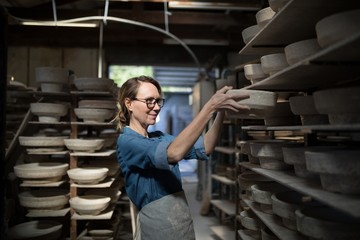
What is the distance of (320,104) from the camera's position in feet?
4.11

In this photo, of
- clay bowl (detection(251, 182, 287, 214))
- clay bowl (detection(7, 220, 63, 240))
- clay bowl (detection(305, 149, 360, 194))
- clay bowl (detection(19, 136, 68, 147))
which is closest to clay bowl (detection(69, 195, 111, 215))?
clay bowl (detection(7, 220, 63, 240))

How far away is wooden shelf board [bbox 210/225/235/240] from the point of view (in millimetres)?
3530

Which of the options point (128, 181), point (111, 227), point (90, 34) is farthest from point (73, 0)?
point (128, 181)

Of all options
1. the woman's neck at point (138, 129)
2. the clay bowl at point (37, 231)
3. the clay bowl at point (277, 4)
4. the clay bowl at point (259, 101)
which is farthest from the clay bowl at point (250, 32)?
the clay bowl at point (37, 231)

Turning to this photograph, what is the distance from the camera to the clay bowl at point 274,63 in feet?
5.22

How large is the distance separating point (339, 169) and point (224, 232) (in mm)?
2801

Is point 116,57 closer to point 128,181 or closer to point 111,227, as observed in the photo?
point 111,227

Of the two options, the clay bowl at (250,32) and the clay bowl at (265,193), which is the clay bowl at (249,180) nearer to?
the clay bowl at (265,193)

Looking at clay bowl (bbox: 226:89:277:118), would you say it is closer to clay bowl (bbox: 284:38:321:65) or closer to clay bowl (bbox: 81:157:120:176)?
clay bowl (bbox: 284:38:321:65)

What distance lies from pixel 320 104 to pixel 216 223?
343 cm

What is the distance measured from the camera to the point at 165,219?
1.60 meters

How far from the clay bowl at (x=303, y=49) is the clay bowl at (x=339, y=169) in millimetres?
431

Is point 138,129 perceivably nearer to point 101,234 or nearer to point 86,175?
point 86,175

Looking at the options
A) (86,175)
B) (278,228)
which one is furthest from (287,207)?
(86,175)
